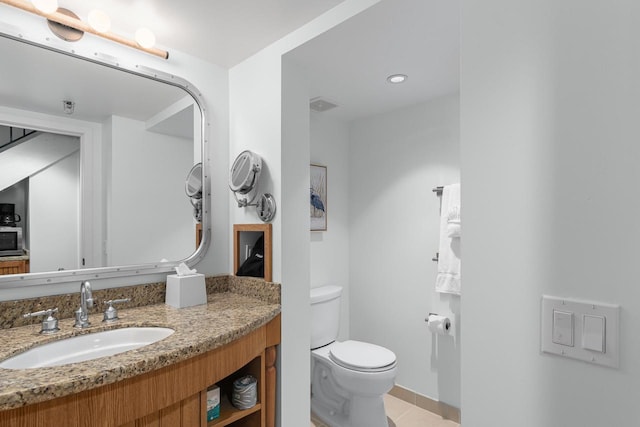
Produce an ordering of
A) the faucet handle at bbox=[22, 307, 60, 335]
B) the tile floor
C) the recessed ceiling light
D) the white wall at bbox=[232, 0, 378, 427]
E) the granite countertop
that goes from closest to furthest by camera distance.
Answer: the granite countertop
the faucet handle at bbox=[22, 307, 60, 335]
the white wall at bbox=[232, 0, 378, 427]
the recessed ceiling light
the tile floor

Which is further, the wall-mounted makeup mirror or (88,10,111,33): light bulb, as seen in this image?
the wall-mounted makeup mirror

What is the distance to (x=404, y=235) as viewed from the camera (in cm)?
258

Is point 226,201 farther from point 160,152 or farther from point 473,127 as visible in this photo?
point 473,127

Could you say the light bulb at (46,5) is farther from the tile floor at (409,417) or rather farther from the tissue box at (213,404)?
the tile floor at (409,417)

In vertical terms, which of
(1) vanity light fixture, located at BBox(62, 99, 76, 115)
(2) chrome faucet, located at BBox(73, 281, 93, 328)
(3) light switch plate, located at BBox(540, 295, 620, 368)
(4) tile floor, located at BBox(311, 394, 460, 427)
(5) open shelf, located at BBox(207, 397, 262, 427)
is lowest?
(4) tile floor, located at BBox(311, 394, 460, 427)

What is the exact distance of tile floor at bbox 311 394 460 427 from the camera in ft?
7.50

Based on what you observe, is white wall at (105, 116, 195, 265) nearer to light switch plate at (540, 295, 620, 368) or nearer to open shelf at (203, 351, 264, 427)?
open shelf at (203, 351, 264, 427)

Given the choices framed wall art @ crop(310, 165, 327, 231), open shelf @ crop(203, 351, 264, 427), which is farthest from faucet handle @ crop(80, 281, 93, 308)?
framed wall art @ crop(310, 165, 327, 231)

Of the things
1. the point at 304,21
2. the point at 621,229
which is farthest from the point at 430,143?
the point at 621,229

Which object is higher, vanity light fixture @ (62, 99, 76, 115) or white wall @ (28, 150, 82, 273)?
vanity light fixture @ (62, 99, 76, 115)

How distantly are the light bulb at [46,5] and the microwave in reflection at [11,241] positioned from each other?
2.69 feet

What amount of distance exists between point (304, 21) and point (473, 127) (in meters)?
1.06

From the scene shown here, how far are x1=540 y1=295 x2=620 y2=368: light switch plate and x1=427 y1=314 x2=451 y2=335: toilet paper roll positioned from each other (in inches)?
60.5

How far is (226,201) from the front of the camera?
2.03m
